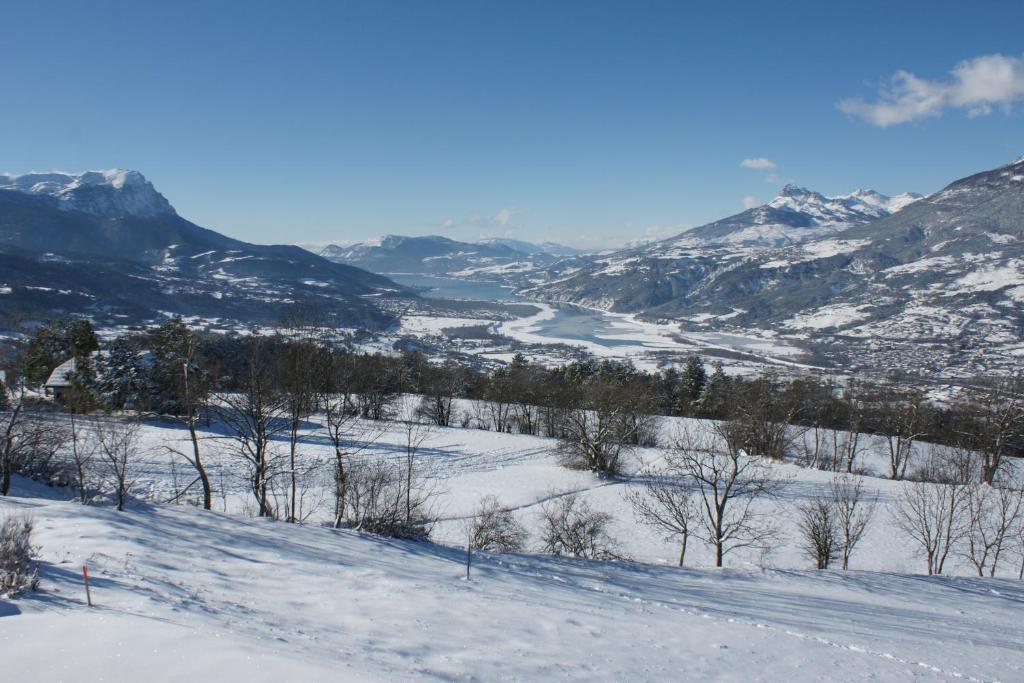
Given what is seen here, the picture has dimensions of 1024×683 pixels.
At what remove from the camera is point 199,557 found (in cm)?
945

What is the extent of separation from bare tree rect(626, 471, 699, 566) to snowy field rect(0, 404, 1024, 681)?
14.9 feet

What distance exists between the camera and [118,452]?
16.0 meters

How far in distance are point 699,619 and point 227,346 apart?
57.4 m

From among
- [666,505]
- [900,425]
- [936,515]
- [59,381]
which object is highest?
[900,425]

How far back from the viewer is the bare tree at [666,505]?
761 inches

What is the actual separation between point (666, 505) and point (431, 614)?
1529 cm

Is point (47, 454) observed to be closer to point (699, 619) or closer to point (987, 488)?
point (699, 619)

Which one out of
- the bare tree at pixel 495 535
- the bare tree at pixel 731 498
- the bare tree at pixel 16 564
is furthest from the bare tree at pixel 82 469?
the bare tree at pixel 731 498

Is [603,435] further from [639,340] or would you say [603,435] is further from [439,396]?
[639,340]

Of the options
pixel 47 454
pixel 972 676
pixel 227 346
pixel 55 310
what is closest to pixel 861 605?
pixel 972 676

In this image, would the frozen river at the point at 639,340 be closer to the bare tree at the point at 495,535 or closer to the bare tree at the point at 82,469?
the bare tree at the point at 495,535

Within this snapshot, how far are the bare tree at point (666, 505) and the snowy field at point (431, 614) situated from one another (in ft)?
14.9

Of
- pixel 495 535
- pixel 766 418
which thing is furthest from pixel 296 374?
pixel 766 418

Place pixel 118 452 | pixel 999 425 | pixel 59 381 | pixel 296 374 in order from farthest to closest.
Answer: pixel 59 381
pixel 999 425
pixel 296 374
pixel 118 452
